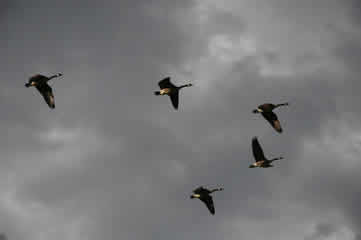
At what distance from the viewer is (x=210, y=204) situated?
95.5m

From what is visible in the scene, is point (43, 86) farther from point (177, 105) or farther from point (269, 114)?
point (269, 114)

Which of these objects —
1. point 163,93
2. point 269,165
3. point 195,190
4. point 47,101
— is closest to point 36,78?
point 47,101

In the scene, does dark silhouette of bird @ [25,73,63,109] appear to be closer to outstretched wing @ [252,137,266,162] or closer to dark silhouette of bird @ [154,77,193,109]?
dark silhouette of bird @ [154,77,193,109]

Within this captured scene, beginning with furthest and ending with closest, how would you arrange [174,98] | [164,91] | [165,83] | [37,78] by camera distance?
[174,98], [164,91], [165,83], [37,78]

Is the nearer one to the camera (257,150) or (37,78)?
(37,78)

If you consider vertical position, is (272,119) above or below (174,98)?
below

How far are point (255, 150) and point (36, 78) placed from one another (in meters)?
28.7

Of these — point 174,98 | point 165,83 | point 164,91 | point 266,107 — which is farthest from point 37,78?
point 266,107

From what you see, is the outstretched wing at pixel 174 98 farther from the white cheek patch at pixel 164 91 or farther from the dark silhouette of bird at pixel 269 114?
the dark silhouette of bird at pixel 269 114

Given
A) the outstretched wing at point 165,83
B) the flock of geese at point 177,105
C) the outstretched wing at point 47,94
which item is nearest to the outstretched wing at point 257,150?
the flock of geese at point 177,105

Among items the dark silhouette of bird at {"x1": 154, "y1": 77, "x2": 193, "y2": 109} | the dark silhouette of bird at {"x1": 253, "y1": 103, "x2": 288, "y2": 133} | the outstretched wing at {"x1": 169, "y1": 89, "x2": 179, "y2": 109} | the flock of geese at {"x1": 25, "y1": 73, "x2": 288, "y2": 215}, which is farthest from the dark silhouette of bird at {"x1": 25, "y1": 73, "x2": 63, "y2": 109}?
the dark silhouette of bird at {"x1": 253, "y1": 103, "x2": 288, "y2": 133}

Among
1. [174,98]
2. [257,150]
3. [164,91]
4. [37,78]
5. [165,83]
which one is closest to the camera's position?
[37,78]

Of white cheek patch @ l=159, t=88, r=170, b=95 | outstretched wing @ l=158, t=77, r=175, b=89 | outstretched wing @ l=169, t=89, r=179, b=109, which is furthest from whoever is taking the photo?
outstretched wing @ l=169, t=89, r=179, b=109

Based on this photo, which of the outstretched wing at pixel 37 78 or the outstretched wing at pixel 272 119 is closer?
the outstretched wing at pixel 37 78
